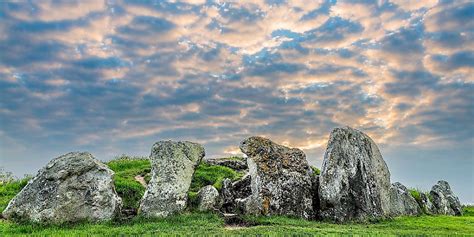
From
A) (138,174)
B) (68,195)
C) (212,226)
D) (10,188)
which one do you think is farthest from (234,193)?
(10,188)

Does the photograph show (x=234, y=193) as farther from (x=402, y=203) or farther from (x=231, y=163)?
(x=231, y=163)

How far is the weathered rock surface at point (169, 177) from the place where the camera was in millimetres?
24578

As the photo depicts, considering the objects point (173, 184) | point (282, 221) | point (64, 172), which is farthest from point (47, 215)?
point (282, 221)

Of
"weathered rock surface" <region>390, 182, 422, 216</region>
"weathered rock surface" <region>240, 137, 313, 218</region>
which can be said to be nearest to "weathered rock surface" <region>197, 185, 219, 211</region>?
"weathered rock surface" <region>240, 137, 313, 218</region>

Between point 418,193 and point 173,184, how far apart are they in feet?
68.6

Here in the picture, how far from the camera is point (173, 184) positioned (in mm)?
25406

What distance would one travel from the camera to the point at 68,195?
23062 millimetres

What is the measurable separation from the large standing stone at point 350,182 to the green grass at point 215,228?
142 cm

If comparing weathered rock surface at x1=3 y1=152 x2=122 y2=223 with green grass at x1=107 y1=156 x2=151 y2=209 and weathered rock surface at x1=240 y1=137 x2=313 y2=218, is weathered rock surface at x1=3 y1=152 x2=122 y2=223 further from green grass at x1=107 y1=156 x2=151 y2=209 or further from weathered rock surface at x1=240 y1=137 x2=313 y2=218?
weathered rock surface at x1=240 y1=137 x2=313 y2=218

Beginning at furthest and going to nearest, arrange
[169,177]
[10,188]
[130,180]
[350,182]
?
[10,188]
[130,180]
[350,182]
[169,177]

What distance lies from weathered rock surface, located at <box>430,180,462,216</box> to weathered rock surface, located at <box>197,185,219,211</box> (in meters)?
19.5

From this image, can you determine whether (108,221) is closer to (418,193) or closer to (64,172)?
(64,172)

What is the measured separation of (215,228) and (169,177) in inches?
222

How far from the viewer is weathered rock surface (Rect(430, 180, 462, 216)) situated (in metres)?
35.8
